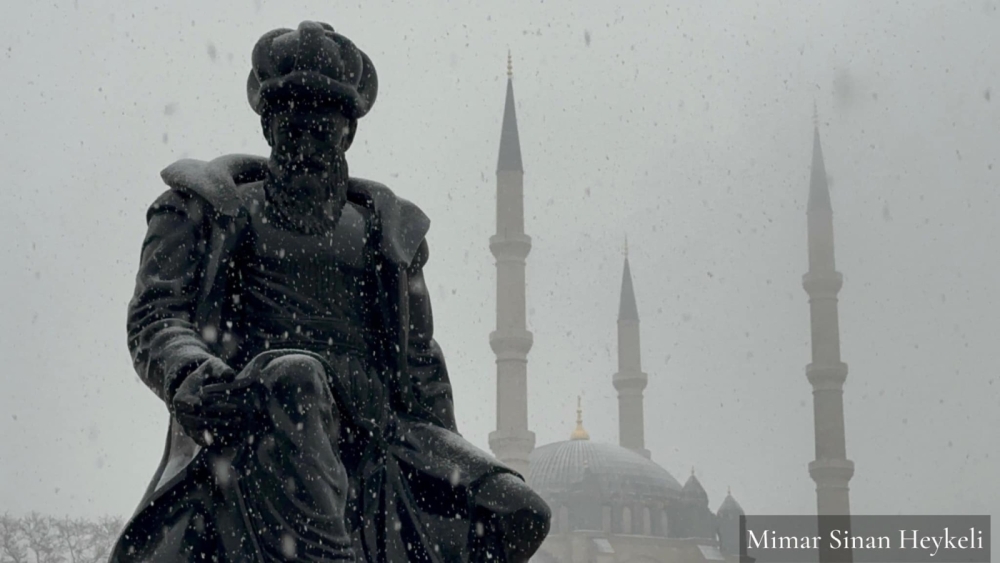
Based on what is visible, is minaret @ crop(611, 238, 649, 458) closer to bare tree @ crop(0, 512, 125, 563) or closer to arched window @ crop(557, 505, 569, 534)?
arched window @ crop(557, 505, 569, 534)

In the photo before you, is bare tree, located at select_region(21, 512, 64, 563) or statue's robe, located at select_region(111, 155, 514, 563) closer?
statue's robe, located at select_region(111, 155, 514, 563)

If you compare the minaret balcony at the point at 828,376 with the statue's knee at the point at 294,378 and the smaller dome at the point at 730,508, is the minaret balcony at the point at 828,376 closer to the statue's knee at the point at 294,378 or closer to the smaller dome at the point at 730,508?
the smaller dome at the point at 730,508

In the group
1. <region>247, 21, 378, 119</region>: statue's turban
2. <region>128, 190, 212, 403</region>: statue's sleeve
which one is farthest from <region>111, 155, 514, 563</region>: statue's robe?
<region>247, 21, 378, 119</region>: statue's turban

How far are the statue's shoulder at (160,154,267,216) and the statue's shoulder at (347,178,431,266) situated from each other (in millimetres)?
212

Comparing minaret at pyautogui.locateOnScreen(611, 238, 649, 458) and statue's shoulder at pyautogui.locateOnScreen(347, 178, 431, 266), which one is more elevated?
minaret at pyautogui.locateOnScreen(611, 238, 649, 458)

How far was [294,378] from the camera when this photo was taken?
8.66ft

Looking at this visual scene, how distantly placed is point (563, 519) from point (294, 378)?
4114 cm

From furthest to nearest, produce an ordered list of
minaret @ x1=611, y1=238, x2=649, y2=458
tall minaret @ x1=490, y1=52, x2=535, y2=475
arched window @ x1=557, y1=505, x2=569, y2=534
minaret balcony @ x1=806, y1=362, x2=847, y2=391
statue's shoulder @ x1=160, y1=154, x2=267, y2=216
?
minaret @ x1=611, y1=238, x2=649, y2=458, arched window @ x1=557, y1=505, x2=569, y2=534, minaret balcony @ x1=806, y1=362, x2=847, y2=391, tall minaret @ x1=490, y1=52, x2=535, y2=475, statue's shoulder @ x1=160, y1=154, x2=267, y2=216

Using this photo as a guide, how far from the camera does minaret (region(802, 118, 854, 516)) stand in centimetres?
3744

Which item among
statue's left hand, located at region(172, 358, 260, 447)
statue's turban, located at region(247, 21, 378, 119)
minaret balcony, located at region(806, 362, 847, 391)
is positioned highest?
minaret balcony, located at region(806, 362, 847, 391)

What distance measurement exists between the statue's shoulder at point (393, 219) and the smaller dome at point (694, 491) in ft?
141


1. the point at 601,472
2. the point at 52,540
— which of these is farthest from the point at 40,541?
the point at 601,472

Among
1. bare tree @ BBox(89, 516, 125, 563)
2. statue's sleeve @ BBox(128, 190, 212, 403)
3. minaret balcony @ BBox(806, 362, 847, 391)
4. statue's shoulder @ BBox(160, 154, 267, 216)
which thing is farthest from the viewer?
minaret balcony @ BBox(806, 362, 847, 391)

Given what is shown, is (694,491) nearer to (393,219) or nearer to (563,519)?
(563,519)
